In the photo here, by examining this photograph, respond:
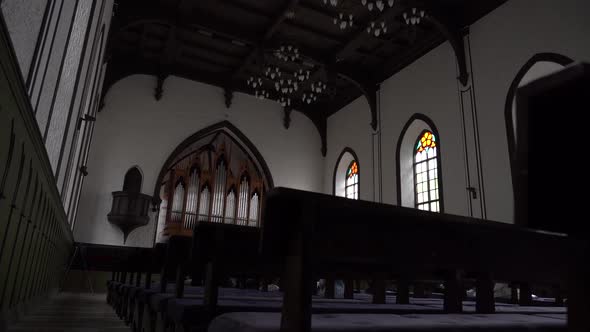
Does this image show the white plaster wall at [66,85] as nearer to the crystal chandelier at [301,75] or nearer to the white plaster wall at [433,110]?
the crystal chandelier at [301,75]

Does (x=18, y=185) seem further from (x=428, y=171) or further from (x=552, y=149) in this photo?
(x=428, y=171)

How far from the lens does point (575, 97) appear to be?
29.4 inches

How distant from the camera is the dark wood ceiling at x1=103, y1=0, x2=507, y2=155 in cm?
880

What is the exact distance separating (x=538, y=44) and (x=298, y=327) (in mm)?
7727

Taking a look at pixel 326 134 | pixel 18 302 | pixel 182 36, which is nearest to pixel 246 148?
pixel 326 134

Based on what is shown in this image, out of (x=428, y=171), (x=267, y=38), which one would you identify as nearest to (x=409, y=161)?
(x=428, y=171)

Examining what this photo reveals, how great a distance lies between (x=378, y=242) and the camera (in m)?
1.41

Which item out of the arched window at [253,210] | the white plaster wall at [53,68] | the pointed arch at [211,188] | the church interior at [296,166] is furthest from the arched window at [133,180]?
the white plaster wall at [53,68]

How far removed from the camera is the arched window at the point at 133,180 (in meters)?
10.9

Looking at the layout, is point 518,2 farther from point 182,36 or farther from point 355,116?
point 182,36

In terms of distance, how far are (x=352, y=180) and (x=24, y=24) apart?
35.3 feet

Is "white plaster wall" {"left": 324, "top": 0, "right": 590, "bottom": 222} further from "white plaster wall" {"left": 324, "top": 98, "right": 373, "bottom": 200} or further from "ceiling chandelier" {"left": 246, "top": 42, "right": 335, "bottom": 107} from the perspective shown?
"ceiling chandelier" {"left": 246, "top": 42, "right": 335, "bottom": 107}

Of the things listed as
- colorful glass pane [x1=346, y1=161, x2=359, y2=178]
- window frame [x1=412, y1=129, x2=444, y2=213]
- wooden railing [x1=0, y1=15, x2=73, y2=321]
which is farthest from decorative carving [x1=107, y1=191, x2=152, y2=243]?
wooden railing [x1=0, y1=15, x2=73, y2=321]

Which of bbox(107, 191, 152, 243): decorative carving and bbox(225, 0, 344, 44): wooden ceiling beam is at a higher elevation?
bbox(225, 0, 344, 44): wooden ceiling beam
